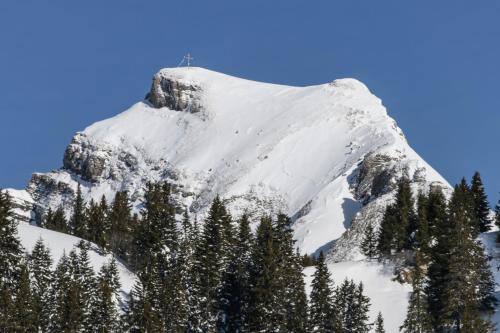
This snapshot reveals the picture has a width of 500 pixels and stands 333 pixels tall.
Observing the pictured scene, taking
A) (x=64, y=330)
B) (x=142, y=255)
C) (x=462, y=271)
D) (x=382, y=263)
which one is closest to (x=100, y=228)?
(x=142, y=255)

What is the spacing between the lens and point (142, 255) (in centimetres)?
11962

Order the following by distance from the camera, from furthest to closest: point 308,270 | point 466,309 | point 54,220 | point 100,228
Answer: point 54,220 → point 100,228 → point 308,270 → point 466,309

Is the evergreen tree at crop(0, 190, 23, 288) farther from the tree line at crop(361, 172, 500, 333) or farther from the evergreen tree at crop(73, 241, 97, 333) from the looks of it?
the tree line at crop(361, 172, 500, 333)

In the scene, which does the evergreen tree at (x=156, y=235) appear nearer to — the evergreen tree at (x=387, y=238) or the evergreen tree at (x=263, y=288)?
the evergreen tree at (x=263, y=288)

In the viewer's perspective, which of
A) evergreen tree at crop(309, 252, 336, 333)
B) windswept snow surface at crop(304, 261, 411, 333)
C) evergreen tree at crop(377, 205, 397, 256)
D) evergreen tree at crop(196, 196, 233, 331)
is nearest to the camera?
evergreen tree at crop(309, 252, 336, 333)

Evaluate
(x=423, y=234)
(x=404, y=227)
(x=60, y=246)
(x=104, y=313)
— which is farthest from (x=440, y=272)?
(x=60, y=246)

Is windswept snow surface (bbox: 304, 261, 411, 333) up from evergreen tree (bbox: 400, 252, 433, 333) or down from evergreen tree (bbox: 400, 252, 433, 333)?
up

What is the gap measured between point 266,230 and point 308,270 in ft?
106

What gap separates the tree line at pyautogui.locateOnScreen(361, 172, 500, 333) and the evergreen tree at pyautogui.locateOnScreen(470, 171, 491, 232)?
12.0 inches

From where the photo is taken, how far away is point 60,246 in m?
128

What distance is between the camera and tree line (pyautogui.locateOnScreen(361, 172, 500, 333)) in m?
91.4

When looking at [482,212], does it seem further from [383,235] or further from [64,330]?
[64,330]

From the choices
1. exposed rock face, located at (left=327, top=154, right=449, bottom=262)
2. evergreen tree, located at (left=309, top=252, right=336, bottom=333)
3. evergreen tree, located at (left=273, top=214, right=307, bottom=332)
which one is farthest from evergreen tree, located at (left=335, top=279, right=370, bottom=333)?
exposed rock face, located at (left=327, top=154, right=449, bottom=262)

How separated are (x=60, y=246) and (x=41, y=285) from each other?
25.9m
